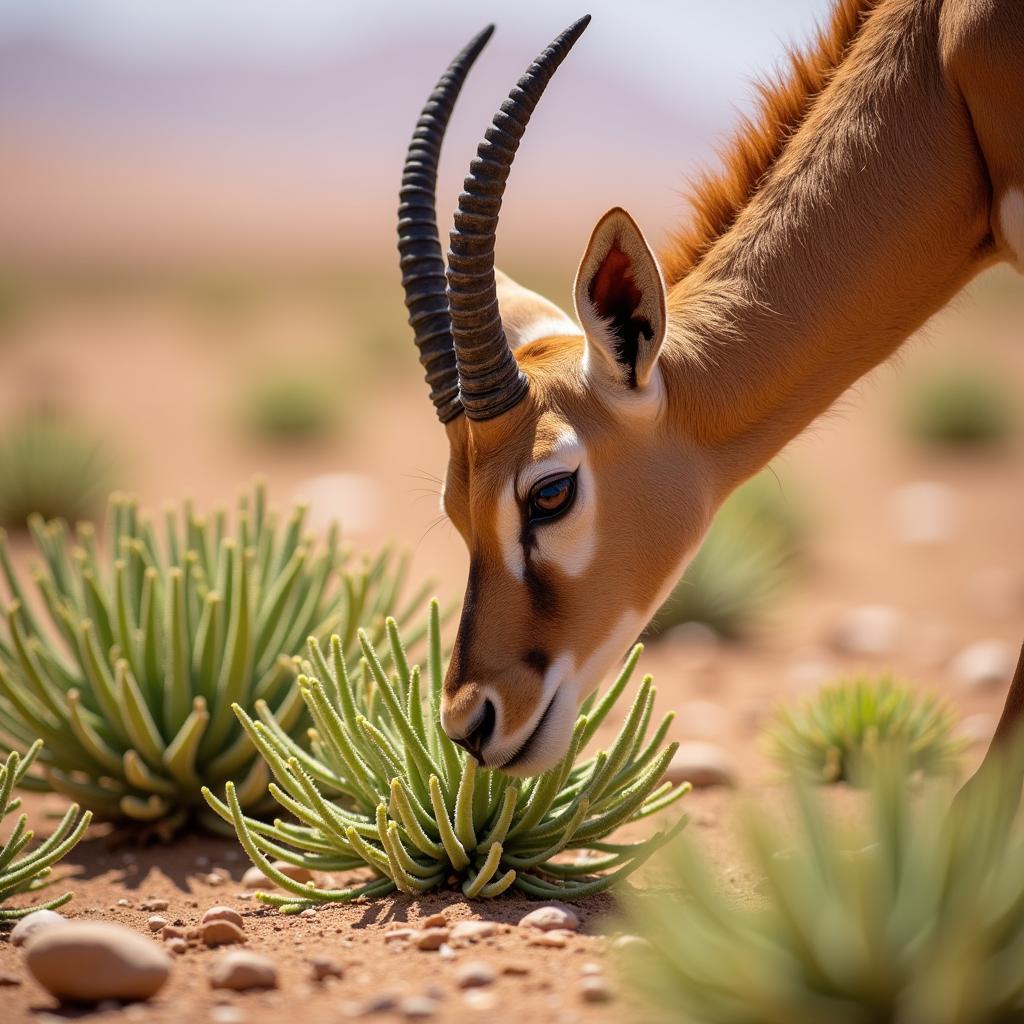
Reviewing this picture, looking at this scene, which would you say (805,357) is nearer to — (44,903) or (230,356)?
(44,903)

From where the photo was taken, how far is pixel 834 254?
13.9 ft

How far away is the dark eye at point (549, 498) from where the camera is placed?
3.83m

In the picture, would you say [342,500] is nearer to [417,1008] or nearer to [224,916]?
[224,916]

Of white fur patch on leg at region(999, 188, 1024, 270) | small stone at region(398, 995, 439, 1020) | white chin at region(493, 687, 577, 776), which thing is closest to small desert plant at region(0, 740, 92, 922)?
white chin at region(493, 687, 577, 776)

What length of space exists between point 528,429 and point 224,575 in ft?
7.31

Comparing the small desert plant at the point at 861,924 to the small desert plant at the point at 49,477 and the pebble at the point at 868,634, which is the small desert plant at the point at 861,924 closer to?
the pebble at the point at 868,634

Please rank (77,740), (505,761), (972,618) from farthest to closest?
(972,618), (77,740), (505,761)

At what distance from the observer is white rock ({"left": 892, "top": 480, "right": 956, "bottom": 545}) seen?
12492mm

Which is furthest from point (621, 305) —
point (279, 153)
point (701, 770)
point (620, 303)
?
point (279, 153)

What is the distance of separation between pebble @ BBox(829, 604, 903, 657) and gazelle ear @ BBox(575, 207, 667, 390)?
535cm

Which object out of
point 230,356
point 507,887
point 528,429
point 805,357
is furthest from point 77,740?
point 230,356

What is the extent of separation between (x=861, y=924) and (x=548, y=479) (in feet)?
5.36

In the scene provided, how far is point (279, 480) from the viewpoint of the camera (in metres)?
16.2

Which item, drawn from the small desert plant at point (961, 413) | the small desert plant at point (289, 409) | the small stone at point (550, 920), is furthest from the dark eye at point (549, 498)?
the small desert plant at point (289, 409)
